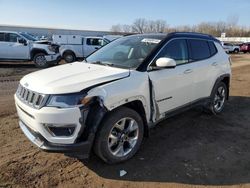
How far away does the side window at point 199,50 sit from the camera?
5570 mm

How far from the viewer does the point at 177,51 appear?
5137 millimetres

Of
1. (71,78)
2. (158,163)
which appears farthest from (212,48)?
(71,78)

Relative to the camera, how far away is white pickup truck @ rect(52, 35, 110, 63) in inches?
770

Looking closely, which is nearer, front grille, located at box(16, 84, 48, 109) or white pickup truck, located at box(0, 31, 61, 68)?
front grille, located at box(16, 84, 48, 109)

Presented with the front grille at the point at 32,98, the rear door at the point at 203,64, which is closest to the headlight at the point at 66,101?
the front grille at the point at 32,98

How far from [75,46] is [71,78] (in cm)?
1655

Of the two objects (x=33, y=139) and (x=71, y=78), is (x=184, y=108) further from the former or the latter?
(x=33, y=139)

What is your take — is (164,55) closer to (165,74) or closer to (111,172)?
(165,74)

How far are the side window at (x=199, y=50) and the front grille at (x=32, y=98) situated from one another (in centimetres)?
307

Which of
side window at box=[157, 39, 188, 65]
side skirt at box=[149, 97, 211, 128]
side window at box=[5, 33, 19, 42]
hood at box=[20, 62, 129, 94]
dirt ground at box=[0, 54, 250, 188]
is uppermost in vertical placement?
side window at box=[5, 33, 19, 42]

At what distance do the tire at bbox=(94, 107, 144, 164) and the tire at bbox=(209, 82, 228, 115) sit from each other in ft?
8.56

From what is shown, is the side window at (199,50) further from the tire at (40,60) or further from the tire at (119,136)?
the tire at (40,60)

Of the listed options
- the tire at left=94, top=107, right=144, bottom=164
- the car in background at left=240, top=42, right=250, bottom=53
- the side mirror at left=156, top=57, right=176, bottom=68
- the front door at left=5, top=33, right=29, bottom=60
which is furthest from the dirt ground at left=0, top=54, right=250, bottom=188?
the car in background at left=240, top=42, right=250, bottom=53

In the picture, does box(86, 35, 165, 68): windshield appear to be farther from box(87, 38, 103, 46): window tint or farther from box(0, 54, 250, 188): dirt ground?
box(87, 38, 103, 46): window tint
